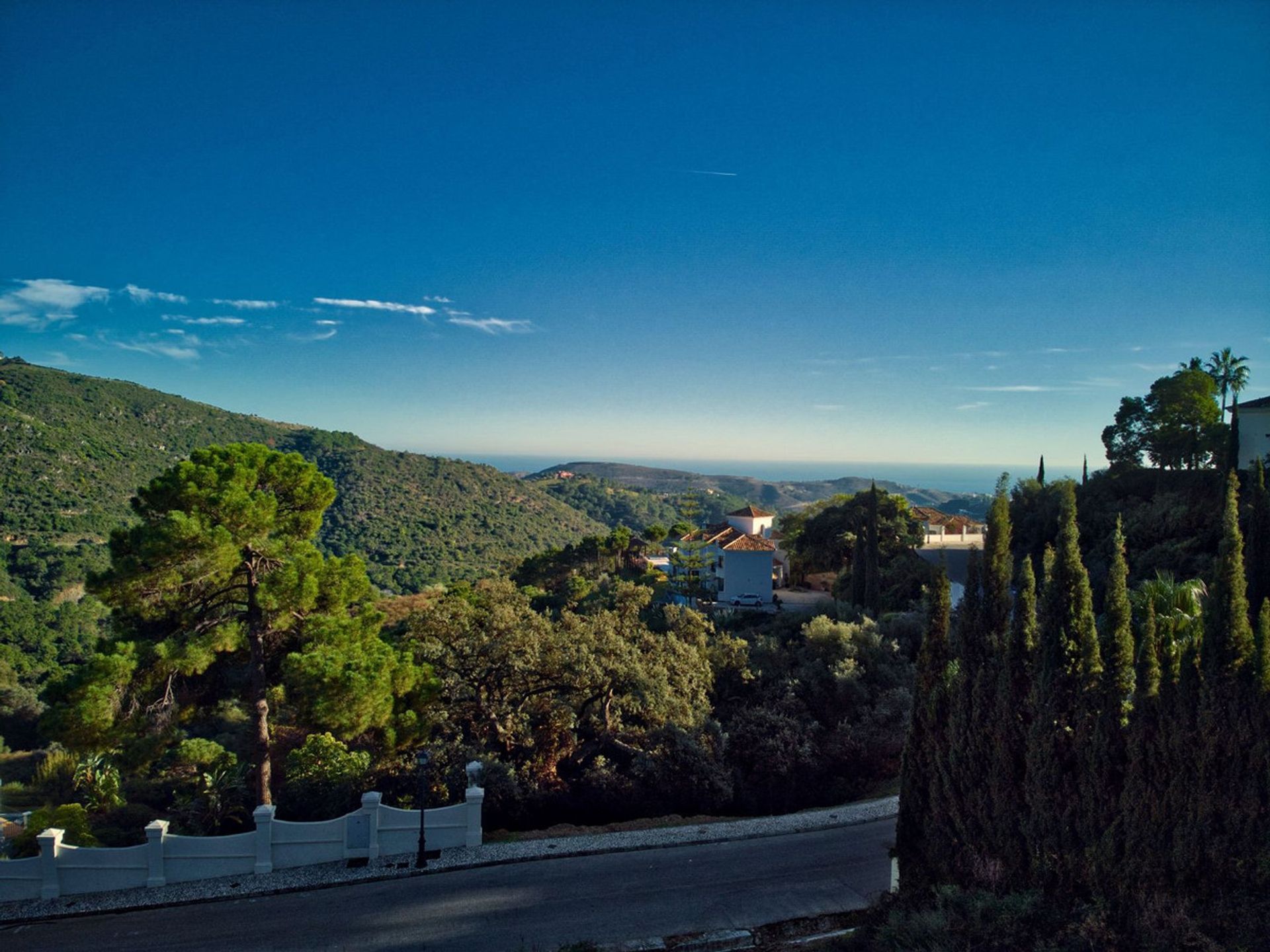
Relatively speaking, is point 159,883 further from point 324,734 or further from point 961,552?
point 961,552

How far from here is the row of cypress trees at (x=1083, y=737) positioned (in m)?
5.67

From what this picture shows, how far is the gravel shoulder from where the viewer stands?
9.04 meters

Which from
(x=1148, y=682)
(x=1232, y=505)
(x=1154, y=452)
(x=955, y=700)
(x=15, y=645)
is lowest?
(x=15, y=645)

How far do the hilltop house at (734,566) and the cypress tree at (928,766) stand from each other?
872 inches

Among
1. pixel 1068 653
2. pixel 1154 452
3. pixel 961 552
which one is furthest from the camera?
pixel 961 552

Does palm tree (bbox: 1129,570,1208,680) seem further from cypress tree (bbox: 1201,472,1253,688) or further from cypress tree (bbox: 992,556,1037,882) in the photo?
cypress tree (bbox: 992,556,1037,882)

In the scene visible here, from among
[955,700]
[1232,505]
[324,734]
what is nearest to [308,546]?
[324,734]

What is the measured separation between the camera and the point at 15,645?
39.9 m

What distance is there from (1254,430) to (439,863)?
2956cm

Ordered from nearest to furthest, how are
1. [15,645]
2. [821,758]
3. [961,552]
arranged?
[821,758] < [961,552] < [15,645]

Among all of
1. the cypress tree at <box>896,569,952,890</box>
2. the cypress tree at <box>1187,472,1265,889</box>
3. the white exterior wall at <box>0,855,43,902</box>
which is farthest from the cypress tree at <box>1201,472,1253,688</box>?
the white exterior wall at <box>0,855,43,902</box>

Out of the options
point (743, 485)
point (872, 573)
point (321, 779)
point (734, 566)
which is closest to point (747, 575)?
point (734, 566)

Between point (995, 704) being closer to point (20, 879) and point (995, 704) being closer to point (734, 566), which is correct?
point (20, 879)

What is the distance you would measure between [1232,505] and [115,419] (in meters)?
89.9
